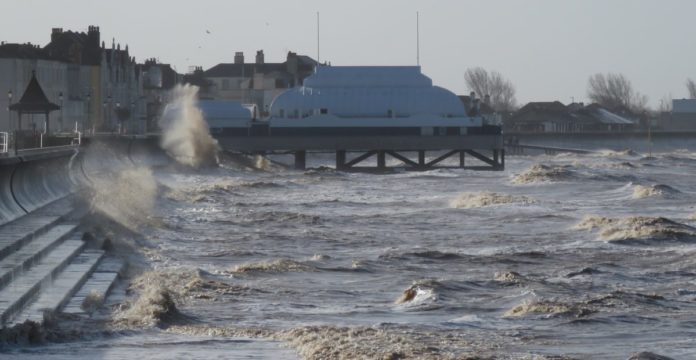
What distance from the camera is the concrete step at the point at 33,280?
1702 centimetres

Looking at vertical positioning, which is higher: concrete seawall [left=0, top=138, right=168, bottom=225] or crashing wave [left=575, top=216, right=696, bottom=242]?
concrete seawall [left=0, top=138, right=168, bottom=225]

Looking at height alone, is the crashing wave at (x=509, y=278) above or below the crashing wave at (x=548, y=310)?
below

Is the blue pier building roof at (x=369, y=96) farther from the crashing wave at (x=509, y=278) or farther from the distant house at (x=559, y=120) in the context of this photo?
the distant house at (x=559, y=120)

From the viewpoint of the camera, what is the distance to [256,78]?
500 feet

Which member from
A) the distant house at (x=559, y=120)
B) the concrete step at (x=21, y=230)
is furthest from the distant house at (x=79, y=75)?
the distant house at (x=559, y=120)

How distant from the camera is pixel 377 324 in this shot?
18.1 m

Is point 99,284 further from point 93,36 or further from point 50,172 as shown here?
point 93,36

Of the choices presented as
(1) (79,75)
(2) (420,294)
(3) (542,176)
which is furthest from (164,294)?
(1) (79,75)

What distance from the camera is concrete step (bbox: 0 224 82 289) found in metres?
19.8

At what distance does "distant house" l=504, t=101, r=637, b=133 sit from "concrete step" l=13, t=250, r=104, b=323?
15355 centimetres

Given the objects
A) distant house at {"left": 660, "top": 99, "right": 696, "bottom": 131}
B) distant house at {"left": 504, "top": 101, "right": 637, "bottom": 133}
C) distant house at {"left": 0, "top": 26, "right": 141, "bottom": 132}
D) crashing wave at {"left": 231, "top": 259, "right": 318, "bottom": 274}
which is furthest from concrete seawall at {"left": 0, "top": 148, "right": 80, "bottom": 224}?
distant house at {"left": 660, "top": 99, "right": 696, "bottom": 131}

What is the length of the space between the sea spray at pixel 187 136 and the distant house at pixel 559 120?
267 feet

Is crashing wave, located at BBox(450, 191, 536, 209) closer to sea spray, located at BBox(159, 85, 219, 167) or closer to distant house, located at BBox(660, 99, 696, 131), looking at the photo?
sea spray, located at BBox(159, 85, 219, 167)

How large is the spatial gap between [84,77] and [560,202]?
55894mm
